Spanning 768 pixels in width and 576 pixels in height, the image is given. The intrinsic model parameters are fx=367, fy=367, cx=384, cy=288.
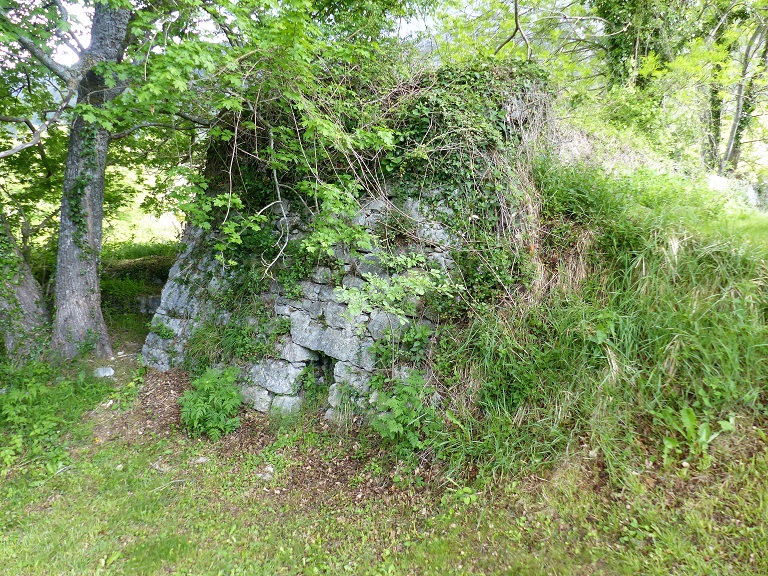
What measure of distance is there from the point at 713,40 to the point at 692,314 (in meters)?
Answer: 7.96

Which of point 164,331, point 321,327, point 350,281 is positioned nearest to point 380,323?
point 350,281

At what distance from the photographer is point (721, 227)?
11.9 ft

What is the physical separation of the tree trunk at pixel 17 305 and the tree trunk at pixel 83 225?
0.23m

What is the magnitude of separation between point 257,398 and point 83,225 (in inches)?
141

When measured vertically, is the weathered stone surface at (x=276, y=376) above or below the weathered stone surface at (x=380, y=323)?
below

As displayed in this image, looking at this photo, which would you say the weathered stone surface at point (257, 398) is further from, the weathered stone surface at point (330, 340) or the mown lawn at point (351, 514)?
the weathered stone surface at point (330, 340)

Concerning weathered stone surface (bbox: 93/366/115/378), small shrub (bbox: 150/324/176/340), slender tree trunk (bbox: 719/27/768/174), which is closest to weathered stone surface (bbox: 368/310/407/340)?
small shrub (bbox: 150/324/176/340)

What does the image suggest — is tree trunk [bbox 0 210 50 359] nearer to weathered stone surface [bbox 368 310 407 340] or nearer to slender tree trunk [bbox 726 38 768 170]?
weathered stone surface [bbox 368 310 407 340]

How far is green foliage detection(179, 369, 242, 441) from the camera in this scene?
14.0 ft

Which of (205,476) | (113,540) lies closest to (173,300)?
(205,476)

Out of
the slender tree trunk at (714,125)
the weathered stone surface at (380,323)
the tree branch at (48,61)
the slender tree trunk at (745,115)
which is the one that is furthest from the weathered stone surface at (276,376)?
the slender tree trunk at (745,115)

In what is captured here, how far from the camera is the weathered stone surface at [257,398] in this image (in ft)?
15.2

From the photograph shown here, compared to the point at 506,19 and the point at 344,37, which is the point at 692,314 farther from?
the point at 506,19

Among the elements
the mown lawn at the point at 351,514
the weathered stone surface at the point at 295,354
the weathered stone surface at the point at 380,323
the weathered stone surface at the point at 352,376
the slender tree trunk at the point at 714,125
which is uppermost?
the slender tree trunk at the point at 714,125
